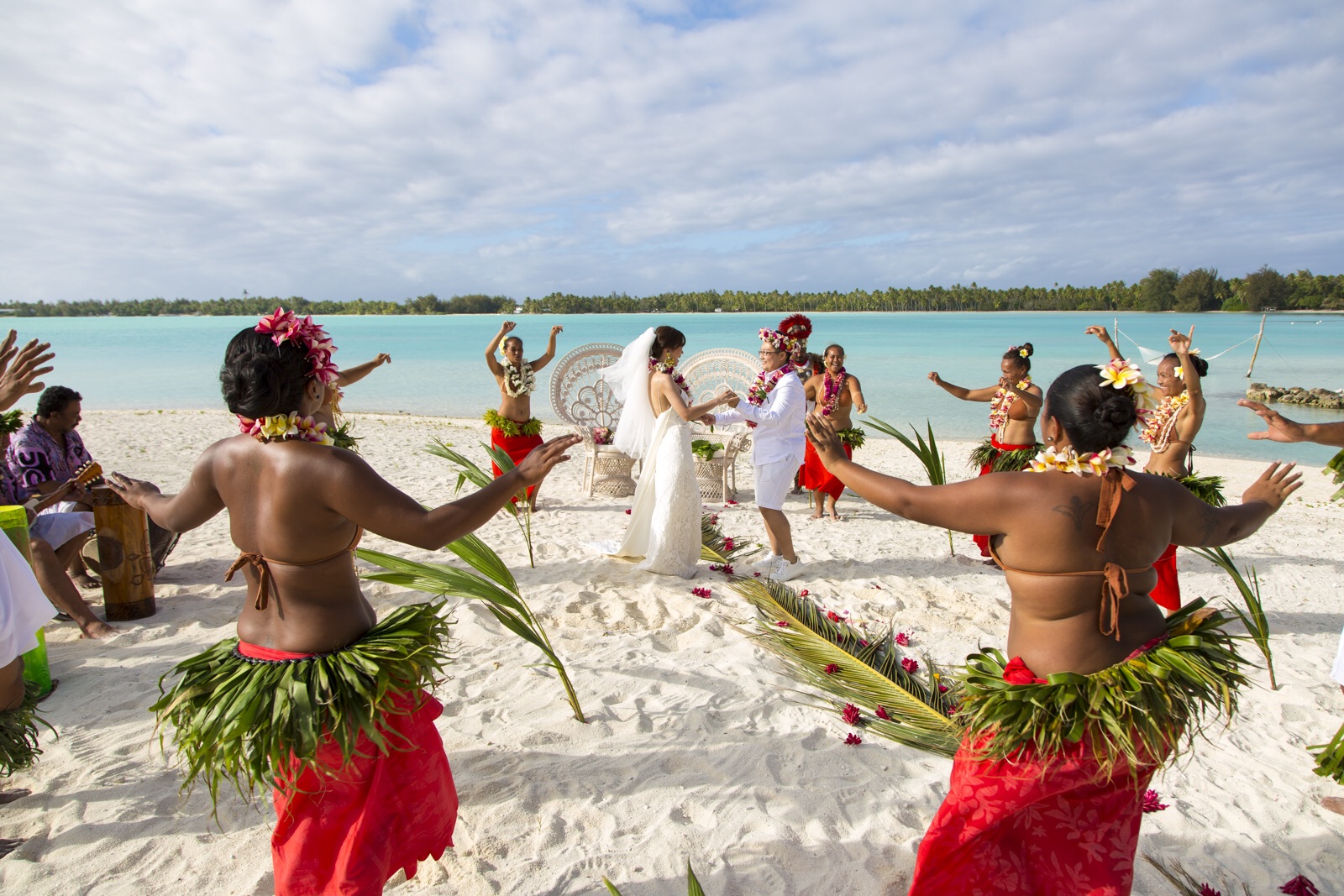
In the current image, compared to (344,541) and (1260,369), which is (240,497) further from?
(1260,369)

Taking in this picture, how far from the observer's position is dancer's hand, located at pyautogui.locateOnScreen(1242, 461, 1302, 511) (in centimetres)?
237

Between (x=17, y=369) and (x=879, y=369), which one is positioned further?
(x=879, y=369)

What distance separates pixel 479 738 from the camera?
3.49m

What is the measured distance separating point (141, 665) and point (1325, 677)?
6.86 m

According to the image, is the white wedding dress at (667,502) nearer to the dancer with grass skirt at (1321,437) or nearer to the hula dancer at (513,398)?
the hula dancer at (513,398)

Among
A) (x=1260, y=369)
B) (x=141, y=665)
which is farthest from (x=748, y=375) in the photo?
(x=1260, y=369)

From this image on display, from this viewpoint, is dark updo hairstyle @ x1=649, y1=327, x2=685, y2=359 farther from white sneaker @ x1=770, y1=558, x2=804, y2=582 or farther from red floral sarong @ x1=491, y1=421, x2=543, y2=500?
red floral sarong @ x1=491, y1=421, x2=543, y2=500

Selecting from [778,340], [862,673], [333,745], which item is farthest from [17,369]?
[778,340]

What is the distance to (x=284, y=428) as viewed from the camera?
2.15 m

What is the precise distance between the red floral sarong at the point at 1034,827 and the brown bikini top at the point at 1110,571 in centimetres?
28

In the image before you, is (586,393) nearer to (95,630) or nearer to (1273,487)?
(95,630)

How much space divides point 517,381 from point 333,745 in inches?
226

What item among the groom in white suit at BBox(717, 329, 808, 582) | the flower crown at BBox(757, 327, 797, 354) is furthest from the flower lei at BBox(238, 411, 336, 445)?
the flower crown at BBox(757, 327, 797, 354)

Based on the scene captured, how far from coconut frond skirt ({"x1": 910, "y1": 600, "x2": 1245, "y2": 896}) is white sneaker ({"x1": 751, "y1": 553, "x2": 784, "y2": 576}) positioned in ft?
Answer: 12.0
